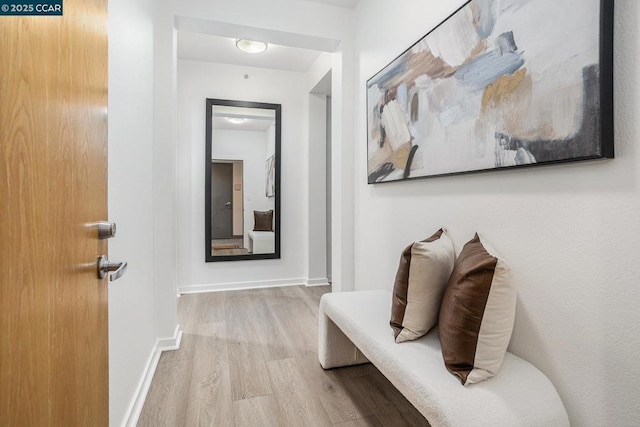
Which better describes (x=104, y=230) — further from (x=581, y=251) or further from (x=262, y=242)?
(x=262, y=242)

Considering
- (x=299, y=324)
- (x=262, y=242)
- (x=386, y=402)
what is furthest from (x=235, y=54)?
(x=386, y=402)

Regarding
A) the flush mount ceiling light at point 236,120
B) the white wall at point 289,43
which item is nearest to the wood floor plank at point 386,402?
the white wall at point 289,43

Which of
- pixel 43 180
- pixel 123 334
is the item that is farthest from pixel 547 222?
pixel 123 334

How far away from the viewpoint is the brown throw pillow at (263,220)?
156 inches

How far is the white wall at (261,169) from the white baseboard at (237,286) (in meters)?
0.02

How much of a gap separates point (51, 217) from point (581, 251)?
1.45m

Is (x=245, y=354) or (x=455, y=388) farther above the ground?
(x=455, y=388)

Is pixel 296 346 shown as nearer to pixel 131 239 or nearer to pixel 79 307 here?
pixel 131 239

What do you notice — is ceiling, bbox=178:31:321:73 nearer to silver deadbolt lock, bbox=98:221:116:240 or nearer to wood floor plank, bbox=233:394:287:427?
silver deadbolt lock, bbox=98:221:116:240

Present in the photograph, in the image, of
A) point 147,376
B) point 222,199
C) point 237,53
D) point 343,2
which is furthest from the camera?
point 222,199

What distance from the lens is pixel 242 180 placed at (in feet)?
12.8

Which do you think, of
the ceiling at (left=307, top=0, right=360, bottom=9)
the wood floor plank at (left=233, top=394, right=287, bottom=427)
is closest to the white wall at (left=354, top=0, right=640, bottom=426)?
the wood floor plank at (left=233, top=394, right=287, bottom=427)

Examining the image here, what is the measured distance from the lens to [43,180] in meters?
0.61

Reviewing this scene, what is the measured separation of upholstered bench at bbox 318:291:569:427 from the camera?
3.11ft
